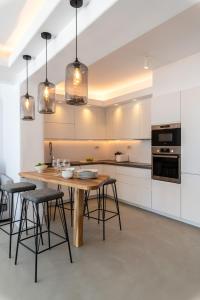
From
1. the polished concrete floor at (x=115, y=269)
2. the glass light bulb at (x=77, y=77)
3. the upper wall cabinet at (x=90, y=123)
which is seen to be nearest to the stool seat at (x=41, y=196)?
the polished concrete floor at (x=115, y=269)

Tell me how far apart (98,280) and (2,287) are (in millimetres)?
891

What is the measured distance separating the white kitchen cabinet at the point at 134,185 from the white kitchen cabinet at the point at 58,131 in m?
1.38

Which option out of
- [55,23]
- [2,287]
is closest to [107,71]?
[55,23]

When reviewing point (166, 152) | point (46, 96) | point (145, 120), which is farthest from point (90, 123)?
point (46, 96)

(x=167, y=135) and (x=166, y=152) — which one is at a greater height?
(x=167, y=135)

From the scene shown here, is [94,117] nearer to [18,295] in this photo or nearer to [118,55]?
[118,55]

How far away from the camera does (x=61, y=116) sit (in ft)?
16.4

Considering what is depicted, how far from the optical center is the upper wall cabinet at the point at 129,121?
4.63m

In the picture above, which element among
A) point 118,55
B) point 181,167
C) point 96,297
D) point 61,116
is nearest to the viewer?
point 96,297

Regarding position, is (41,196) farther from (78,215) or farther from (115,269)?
(115,269)

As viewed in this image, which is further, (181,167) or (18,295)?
(181,167)

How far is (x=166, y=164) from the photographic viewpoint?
3746mm

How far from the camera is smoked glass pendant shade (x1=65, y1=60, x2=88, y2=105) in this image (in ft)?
6.83

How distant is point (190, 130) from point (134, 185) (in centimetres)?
165
